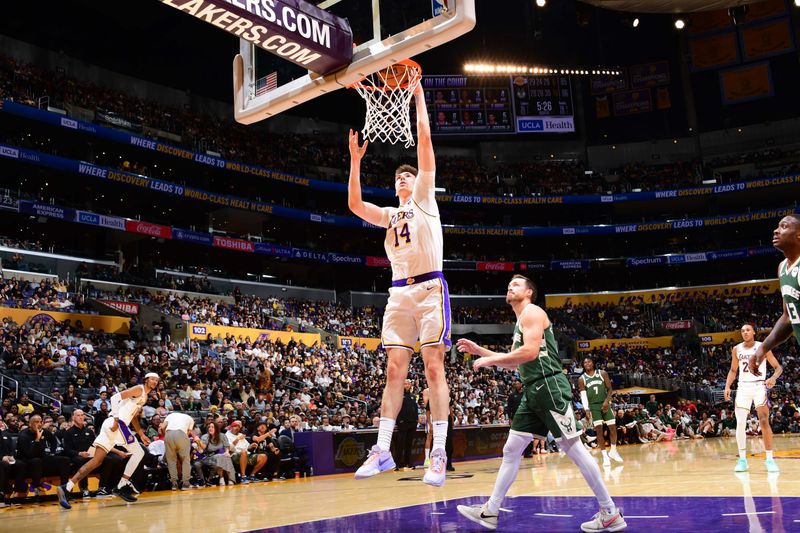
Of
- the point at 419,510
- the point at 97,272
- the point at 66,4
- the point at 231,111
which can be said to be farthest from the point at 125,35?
the point at 419,510

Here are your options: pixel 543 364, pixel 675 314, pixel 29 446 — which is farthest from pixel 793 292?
pixel 675 314

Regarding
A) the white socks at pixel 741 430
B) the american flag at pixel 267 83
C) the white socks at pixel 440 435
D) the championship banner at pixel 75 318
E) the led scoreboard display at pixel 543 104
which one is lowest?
the white socks at pixel 741 430

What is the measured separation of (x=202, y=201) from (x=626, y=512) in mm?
32867

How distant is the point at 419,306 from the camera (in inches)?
214

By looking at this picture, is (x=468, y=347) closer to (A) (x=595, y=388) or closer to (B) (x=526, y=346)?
(B) (x=526, y=346)

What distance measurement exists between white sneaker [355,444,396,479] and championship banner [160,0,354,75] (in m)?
3.78

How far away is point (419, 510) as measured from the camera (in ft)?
22.0

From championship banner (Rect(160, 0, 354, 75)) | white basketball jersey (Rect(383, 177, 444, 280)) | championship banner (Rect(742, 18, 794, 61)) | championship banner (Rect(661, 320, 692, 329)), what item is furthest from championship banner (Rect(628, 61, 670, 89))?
white basketball jersey (Rect(383, 177, 444, 280))


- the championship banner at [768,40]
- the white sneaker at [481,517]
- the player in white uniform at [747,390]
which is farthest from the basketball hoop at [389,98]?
the championship banner at [768,40]

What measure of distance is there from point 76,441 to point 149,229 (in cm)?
2179

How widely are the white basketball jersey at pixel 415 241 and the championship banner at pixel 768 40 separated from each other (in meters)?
44.7

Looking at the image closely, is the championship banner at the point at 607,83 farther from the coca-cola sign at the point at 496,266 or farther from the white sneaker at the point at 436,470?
the white sneaker at the point at 436,470

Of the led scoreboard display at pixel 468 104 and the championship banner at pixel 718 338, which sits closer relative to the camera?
the championship banner at pixel 718 338

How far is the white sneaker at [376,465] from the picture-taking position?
16.5 feet
